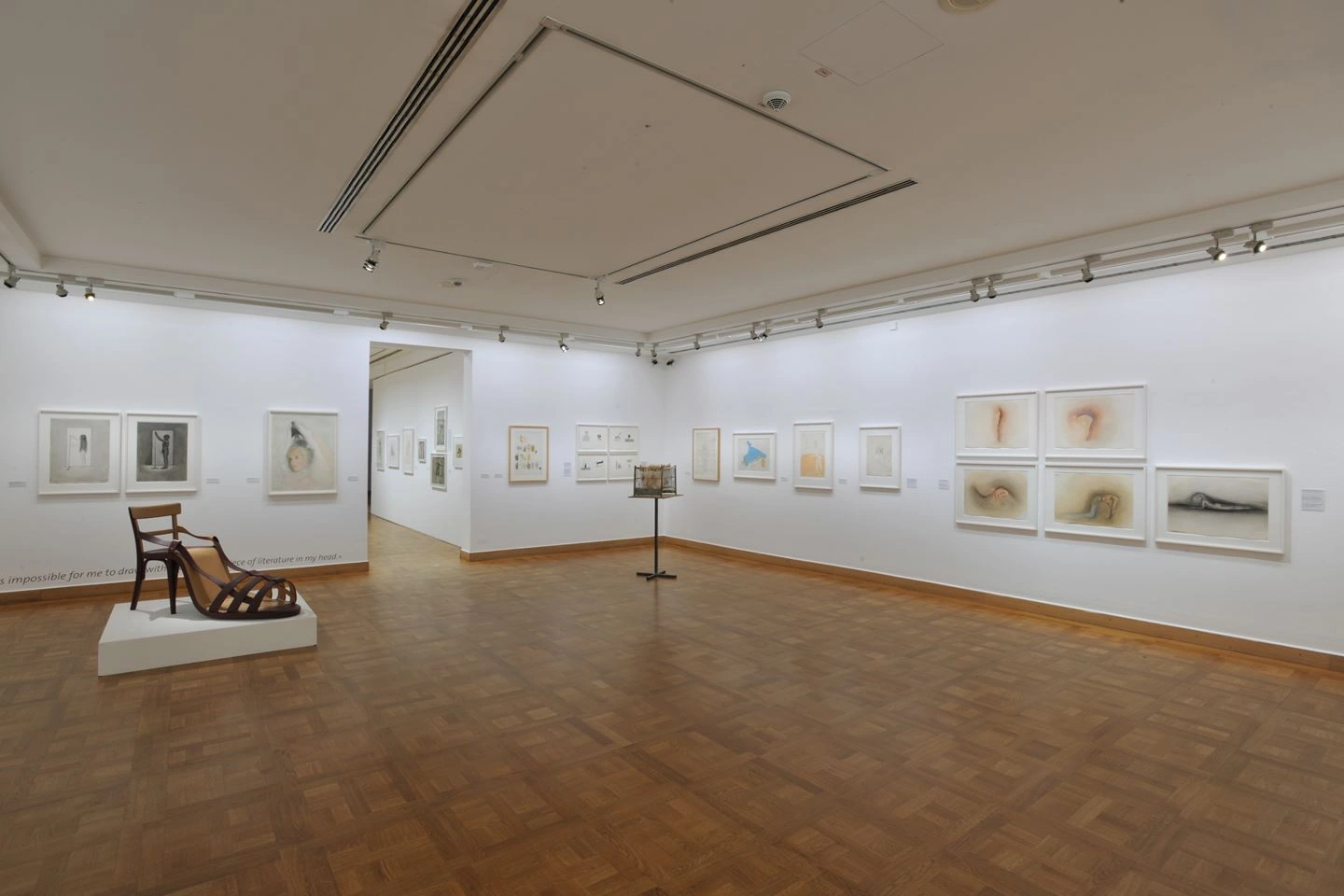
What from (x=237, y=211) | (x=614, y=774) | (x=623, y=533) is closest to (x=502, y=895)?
(x=614, y=774)

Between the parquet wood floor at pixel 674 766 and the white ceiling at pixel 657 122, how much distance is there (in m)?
3.78

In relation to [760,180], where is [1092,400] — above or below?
below

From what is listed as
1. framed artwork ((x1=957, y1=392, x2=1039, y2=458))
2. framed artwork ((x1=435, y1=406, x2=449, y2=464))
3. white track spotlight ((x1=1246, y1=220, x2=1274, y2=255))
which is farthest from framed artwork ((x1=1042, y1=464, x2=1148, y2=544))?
framed artwork ((x1=435, y1=406, x2=449, y2=464))

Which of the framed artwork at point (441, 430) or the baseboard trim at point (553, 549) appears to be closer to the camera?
the baseboard trim at point (553, 549)

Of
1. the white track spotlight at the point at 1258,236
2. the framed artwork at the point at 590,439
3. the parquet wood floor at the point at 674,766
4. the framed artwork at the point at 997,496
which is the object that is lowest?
the parquet wood floor at the point at 674,766

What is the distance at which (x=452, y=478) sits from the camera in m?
11.9

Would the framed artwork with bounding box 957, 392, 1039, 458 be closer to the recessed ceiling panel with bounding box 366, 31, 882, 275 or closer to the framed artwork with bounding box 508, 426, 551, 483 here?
the recessed ceiling panel with bounding box 366, 31, 882, 275

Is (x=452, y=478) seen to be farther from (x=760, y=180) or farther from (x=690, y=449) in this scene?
(x=760, y=180)

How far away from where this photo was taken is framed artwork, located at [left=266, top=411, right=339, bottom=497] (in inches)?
344

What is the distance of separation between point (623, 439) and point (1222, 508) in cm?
847

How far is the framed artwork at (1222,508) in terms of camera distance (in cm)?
581

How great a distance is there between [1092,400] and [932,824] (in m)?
5.38

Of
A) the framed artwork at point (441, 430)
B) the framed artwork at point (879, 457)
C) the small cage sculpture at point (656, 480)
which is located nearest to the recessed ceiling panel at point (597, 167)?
the small cage sculpture at point (656, 480)

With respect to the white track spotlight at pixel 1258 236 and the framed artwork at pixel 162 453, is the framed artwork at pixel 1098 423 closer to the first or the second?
the white track spotlight at pixel 1258 236
